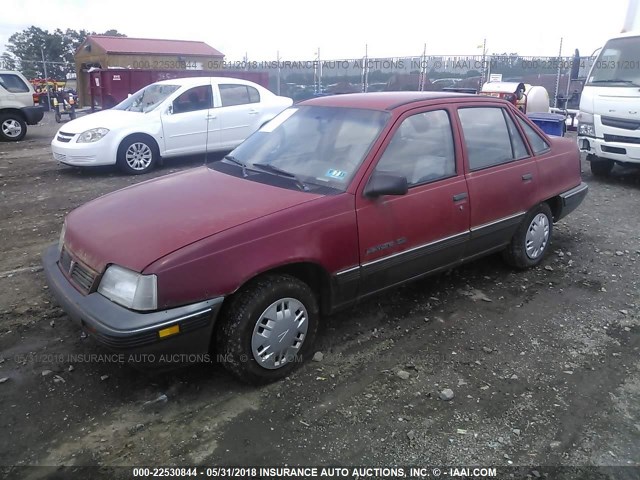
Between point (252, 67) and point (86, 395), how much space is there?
24368 millimetres

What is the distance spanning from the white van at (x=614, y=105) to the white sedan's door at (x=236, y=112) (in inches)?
234

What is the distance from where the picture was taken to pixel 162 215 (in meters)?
3.18

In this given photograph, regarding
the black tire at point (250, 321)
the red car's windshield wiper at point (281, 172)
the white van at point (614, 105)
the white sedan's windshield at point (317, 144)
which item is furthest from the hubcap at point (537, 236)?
the white van at point (614, 105)

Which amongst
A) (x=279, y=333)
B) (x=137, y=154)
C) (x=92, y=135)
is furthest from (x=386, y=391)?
(x=92, y=135)

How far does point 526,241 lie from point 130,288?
11.9 feet

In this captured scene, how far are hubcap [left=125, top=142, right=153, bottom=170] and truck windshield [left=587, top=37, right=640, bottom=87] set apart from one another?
7815 millimetres

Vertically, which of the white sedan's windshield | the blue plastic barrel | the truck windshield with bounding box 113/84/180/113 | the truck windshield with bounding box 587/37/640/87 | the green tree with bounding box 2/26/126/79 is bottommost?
the blue plastic barrel

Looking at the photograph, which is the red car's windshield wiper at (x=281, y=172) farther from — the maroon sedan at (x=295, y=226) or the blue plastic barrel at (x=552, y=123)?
the blue plastic barrel at (x=552, y=123)

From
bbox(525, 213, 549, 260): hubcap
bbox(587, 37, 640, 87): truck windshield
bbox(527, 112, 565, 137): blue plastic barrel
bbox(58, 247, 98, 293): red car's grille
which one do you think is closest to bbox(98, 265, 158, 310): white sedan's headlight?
bbox(58, 247, 98, 293): red car's grille

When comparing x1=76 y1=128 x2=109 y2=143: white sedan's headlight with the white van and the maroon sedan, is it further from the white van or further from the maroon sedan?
the white van

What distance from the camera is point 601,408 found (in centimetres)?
302

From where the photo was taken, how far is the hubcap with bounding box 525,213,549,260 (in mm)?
4848

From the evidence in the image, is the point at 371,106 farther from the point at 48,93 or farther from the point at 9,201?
the point at 48,93

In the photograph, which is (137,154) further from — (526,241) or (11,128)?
(526,241)
